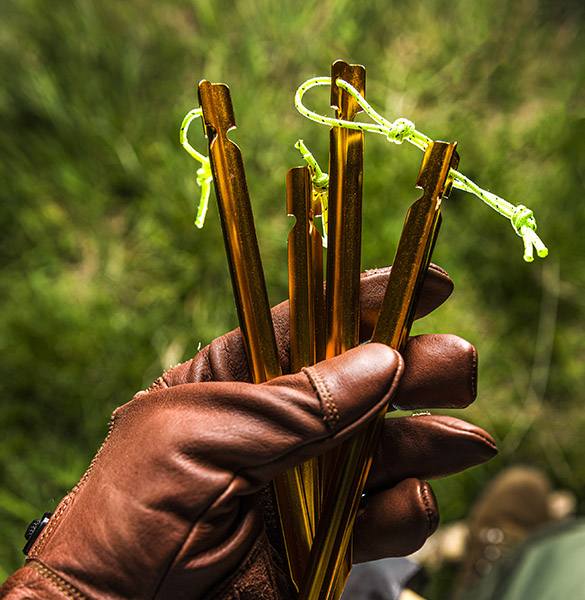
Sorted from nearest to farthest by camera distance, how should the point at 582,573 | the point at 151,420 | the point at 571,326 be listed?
the point at 151,420 → the point at 582,573 → the point at 571,326

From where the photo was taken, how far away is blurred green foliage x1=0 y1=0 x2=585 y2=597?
3.84 feet

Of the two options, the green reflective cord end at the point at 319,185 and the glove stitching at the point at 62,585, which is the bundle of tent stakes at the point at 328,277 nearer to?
the green reflective cord end at the point at 319,185

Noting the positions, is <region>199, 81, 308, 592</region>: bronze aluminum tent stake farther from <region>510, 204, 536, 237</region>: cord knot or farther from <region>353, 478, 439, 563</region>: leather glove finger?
<region>510, 204, 536, 237</region>: cord knot

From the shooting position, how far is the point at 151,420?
49 cm

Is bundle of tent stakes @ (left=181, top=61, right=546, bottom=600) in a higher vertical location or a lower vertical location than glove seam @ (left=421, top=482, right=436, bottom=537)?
higher

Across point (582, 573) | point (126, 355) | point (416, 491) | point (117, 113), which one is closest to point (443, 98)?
point (117, 113)

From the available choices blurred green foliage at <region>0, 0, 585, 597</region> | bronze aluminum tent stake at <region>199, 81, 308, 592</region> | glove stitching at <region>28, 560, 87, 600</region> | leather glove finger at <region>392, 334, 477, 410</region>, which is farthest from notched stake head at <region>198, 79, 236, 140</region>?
blurred green foliage at <region>0, 0, 585, 597</region>

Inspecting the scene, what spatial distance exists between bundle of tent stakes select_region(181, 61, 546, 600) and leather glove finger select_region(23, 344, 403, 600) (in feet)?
0.12

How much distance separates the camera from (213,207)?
125 centimetres

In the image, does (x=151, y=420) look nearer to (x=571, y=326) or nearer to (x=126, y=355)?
(x=126, y=355)

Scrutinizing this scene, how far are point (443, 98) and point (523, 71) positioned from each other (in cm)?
21

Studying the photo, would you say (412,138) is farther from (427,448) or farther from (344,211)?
(427,448)

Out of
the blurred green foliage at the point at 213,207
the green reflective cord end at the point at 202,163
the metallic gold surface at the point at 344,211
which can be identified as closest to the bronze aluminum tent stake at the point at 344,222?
the metallic gold surface at the point at 344,211

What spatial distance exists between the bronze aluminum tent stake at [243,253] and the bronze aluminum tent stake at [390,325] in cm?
3
